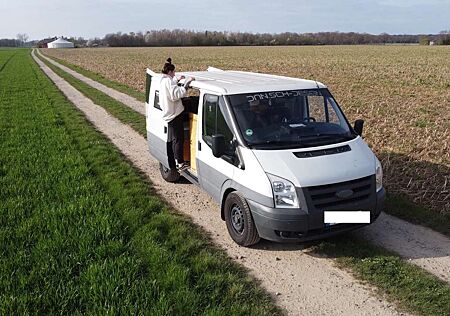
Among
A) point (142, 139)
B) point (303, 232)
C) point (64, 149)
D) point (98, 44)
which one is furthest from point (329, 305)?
point (98, 44)

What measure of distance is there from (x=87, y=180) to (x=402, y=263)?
187 inches

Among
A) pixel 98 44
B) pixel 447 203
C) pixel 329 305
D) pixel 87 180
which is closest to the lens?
pixel 329 305

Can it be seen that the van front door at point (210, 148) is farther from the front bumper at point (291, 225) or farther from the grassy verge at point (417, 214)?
the grassy verge at point (417, 214)

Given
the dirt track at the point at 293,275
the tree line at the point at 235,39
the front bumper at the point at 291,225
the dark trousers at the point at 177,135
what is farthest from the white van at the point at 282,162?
the tree line at the point at 235,39

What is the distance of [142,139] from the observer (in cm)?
1022

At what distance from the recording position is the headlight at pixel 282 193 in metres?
4.32

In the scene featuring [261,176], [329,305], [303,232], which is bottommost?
[329,305]

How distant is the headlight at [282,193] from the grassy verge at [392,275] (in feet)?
2.72

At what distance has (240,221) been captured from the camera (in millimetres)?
4816

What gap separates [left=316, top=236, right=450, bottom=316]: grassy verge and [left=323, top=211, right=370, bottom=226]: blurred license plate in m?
0.41

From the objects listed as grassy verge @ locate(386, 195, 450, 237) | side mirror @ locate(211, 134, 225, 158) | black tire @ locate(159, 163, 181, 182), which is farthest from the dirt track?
grassy verge @ locate(386, 195, 450, 237)

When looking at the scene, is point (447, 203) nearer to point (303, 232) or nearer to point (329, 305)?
point (303, 232)

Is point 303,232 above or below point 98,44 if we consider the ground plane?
below

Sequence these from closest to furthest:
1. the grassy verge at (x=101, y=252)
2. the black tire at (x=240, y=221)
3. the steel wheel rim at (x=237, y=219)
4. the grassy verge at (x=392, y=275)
Result: 1. the grassy verge at (x=101, y=252)
2. the grassy verge at (x=392, y=275)
3. the black tire at (x=240, y=221)
4. the steel wheel rim at (x=237, y=219)
